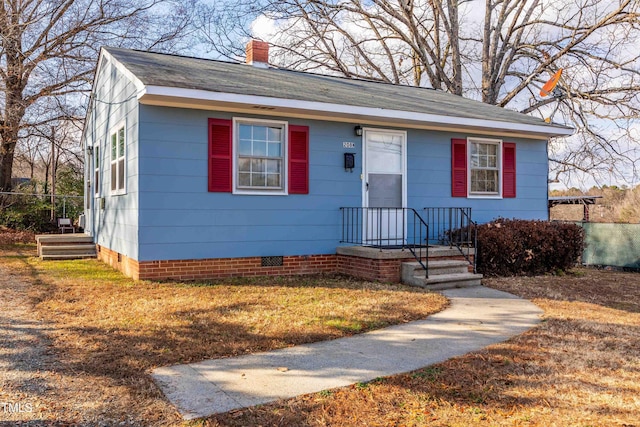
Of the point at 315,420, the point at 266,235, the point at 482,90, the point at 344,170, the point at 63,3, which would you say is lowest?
the point at 315,420

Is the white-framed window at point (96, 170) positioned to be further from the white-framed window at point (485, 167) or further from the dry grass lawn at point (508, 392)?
the dry grass lawn at point (508, 392)

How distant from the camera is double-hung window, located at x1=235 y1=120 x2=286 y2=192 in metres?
8.32

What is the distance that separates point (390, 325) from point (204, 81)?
Result: 4.95m

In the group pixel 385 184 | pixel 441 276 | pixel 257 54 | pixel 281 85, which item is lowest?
pixel 441 276

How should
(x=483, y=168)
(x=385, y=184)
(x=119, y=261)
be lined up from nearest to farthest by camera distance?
1. (x=119, y=261)
2. (x=385, y=184)
3. (x=483, y=168)

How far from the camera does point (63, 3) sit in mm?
16828

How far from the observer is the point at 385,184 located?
9.58m

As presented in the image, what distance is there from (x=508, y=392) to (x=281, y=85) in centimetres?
697

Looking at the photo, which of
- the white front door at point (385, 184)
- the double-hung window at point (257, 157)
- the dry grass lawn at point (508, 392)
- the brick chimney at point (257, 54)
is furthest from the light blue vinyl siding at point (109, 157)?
the dry grass lawn at point (508, 392)

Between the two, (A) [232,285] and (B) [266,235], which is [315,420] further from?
(B) [266,235]

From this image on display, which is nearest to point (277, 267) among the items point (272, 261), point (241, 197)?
point (272, 261)

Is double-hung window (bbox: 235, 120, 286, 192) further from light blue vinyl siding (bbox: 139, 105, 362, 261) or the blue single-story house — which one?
light blue vinyl siding (bbox: 139, 105, 362, 261)

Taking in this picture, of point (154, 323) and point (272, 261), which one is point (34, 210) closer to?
point (272, 261)

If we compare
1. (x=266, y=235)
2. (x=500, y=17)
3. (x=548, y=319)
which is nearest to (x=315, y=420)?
(x=548, y=319)
